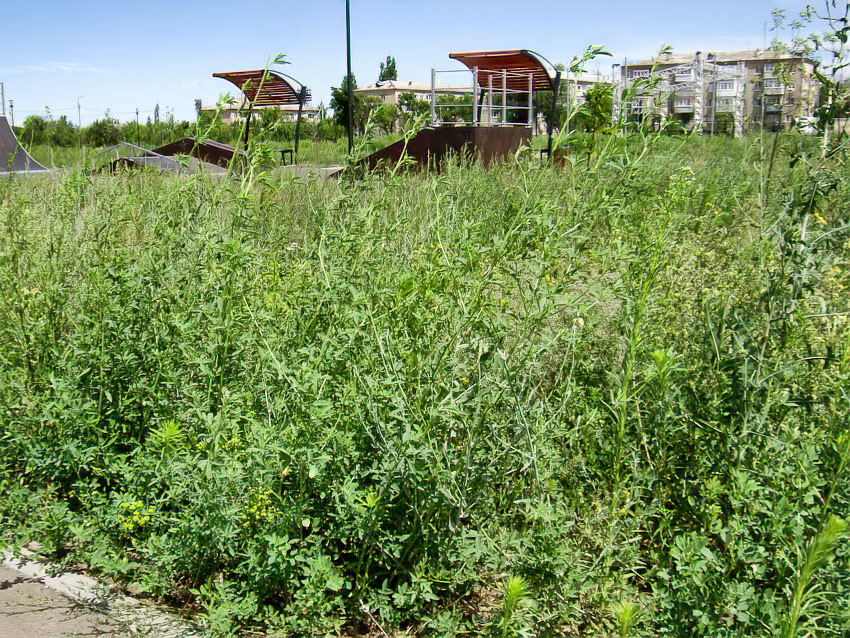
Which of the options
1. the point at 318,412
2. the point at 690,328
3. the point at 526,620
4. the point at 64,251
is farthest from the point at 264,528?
the point at 64,251

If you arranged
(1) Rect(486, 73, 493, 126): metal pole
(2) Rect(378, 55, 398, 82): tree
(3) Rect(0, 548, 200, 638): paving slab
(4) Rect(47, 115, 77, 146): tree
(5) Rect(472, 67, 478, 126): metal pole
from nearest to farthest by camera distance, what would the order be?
(3) Rect(0, 548, 200, 638): paving slab
(5) Rect(472, 67, 478, 126): metal pole
(1) Rect(486, 73, 493, 126): metal pole
(4) Rect(47, 115, 77, 146): tree
(2) Rect(378, 55, 398, 82): tree

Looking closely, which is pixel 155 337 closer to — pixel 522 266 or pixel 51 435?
pixel 51 435

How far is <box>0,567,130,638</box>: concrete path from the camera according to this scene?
2.19m

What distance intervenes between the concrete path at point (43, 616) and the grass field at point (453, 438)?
151 millimetres

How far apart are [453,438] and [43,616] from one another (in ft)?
4.74

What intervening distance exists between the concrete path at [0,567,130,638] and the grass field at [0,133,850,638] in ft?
0.50

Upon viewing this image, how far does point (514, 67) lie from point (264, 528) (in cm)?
1703

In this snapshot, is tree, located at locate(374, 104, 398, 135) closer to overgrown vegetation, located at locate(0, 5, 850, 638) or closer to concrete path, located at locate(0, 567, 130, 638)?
overgrown vegetation, located at locate(0, 5, 850, 638)

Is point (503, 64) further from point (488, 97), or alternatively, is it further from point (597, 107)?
point (597, 107)

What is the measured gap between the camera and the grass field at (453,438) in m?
2.06

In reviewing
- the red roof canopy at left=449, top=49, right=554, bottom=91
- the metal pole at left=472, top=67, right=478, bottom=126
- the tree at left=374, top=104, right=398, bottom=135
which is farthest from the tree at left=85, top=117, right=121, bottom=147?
the metal pole at left=472, top=67, right=478, bottom=126

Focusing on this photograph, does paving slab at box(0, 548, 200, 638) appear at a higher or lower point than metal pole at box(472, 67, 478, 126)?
lower

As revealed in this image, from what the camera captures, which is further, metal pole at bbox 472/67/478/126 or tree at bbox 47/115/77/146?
tree at bbox 47/115/77/146

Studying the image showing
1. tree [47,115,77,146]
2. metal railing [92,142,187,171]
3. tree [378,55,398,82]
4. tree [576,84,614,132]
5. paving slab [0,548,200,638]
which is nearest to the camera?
paving slab [0,548,200,638]
